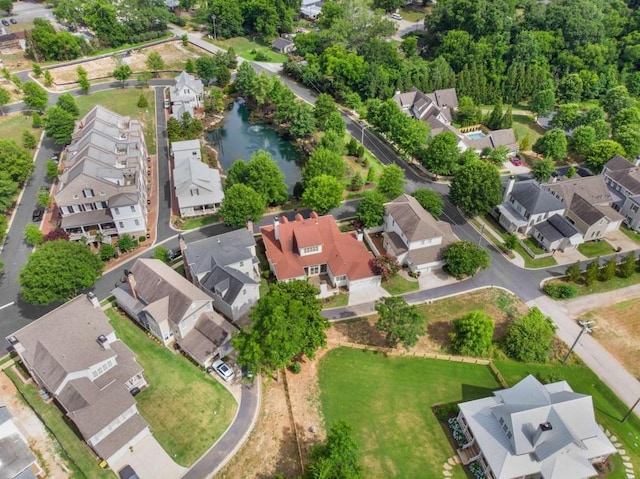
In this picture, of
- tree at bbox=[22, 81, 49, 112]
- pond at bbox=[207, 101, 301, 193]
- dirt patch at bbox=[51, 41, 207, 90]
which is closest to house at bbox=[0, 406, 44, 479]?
pond at bbox=[207, 101, 301, 193]

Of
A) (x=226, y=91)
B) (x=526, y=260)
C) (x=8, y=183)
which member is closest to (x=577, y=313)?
(x=526, y=260)

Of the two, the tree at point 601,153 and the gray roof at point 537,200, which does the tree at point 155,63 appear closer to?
the gray roof at point 537,200

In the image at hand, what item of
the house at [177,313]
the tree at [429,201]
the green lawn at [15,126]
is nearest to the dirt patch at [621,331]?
the tree at [429,201]

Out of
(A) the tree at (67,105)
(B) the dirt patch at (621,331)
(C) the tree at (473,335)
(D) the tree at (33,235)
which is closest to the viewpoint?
(C) the tree at (473,335)

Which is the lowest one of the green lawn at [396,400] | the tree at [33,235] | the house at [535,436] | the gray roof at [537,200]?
the green lawn at [396,400]

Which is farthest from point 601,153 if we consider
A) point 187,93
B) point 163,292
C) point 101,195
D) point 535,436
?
Result: point 187,93

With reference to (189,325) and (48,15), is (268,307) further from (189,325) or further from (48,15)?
(48,15)
